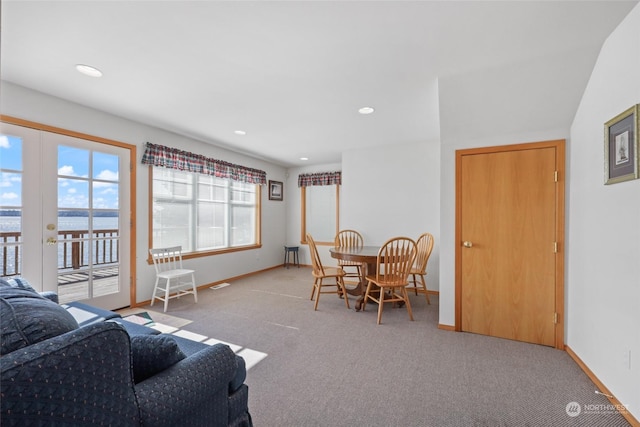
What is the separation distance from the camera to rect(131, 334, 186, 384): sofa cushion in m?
1.09

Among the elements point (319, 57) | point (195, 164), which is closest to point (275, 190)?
point (195, 164)

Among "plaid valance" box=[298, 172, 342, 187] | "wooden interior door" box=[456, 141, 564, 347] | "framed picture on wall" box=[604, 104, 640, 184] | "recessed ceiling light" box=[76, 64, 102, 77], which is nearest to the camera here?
"framed picture on wall" box=[604, 104, 640, 184]

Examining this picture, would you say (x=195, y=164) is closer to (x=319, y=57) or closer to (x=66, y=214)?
(x=66, y=214)

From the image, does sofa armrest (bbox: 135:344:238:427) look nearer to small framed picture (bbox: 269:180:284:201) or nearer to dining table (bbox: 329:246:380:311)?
dining table (bbox: 329:246:380:311)

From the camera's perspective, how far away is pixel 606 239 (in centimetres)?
190

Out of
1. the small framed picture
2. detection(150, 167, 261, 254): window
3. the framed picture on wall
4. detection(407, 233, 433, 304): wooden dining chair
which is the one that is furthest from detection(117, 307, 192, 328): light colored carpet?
the framed picture on wall

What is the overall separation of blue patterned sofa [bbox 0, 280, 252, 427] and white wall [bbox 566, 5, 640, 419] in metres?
2.30

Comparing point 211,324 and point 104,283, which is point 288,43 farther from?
point 104,283

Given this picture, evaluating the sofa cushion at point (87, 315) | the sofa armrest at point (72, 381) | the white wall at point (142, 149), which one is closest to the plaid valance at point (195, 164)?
the white wall at point (142, 149)

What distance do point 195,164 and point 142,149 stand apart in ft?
2.51

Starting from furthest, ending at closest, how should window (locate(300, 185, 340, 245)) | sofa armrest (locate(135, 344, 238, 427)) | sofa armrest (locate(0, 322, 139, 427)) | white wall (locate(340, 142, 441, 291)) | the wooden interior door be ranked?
window (locate(300, 185, 340, 245))
white wall (locate(340, 142, 441, 291))
the wooden interior door
sofa armrest (locate(135, 344, 238, 427))
sofa armrest (locate(0, 322, 139, 427))

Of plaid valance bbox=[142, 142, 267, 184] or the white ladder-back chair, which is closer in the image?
the white ladder-back chair

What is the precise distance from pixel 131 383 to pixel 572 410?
2380 millimetres

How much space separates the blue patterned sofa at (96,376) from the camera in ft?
2.34
